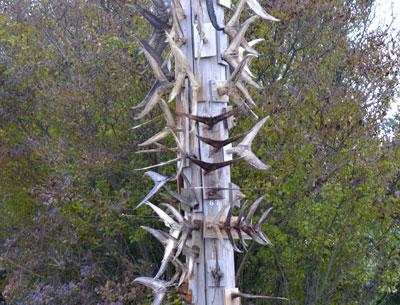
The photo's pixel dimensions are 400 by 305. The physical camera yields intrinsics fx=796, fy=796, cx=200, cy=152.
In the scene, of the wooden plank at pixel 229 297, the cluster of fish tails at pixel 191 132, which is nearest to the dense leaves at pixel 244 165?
the cluster of fish tails at pixel 191 132

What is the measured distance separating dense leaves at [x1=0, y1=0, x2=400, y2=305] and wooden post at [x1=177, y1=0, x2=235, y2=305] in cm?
425

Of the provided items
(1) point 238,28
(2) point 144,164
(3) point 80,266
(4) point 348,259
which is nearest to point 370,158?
(4) point 348,259

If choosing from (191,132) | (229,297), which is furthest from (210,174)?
(229,297)

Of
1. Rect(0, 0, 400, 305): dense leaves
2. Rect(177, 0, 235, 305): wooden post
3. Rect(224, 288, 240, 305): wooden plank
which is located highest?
Rect(0, 0, 400, 305): dense leaves

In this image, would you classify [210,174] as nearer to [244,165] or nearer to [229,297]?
[229,297]

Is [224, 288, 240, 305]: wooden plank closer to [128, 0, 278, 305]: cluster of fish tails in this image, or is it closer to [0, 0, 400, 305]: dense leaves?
[128, 0, 278, 305]: cluster of fish tails

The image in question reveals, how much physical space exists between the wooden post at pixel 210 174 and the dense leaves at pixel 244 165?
4.25 metres

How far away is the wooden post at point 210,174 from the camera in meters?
2.71

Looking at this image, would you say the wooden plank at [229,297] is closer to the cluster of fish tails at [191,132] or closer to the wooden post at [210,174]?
the wooden post at [210,174]

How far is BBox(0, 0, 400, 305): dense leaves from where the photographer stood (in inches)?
288

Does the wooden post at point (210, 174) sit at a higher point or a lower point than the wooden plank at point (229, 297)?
higher

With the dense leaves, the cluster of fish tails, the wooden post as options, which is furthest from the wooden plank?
the dense leaves

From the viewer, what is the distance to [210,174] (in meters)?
2.73

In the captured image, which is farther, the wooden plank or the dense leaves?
the dense leaves
